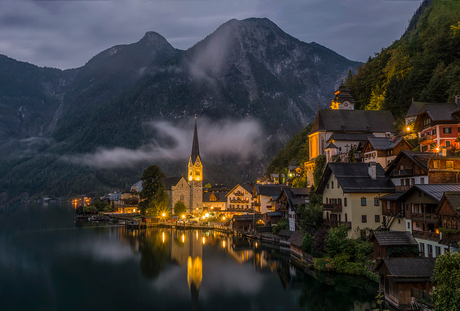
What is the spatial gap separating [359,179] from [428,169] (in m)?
6.97

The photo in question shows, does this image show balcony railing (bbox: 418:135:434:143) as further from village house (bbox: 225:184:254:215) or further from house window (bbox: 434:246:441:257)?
village house (bbox: 225:184:254:215)

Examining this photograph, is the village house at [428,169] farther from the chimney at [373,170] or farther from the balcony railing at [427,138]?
the balcony railing at [427,138]

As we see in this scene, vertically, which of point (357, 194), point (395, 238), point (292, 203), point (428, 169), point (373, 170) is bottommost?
point (395, 238)

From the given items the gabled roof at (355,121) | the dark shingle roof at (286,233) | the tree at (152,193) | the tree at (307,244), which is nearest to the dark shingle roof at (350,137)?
the gabled roof at (355,121)

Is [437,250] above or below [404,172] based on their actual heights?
below

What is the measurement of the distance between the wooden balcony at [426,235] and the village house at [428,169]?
6.00 metres

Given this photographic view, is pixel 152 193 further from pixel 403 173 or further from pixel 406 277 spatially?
pixel 406 277

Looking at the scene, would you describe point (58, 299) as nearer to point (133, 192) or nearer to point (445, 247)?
point (445, 247)

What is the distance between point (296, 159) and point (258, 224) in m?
38.9

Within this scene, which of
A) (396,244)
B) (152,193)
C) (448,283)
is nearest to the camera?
(448,283)

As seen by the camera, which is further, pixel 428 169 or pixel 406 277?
pixel 428 169

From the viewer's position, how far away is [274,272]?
3981 cm

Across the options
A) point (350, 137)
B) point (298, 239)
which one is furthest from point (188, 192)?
point (298, 239)

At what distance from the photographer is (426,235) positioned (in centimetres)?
2867
